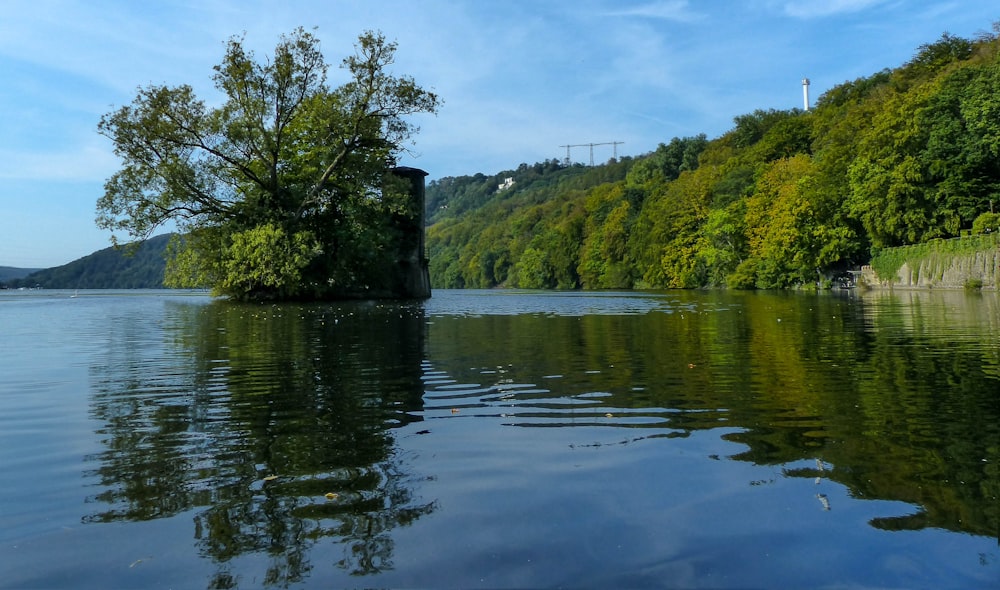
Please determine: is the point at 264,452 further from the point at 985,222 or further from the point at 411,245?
the point at 985,222

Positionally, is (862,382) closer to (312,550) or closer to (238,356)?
(312,550)

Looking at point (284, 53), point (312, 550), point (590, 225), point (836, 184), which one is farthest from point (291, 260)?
point (590, 225)

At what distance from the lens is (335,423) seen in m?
7.52

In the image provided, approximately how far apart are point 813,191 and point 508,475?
71.9m

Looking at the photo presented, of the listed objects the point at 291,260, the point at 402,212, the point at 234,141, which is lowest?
the point at 291,260

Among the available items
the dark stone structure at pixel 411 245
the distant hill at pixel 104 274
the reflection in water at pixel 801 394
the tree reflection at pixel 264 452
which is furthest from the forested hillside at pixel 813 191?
the distant hill at pixel 104 274

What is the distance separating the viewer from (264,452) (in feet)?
20.5

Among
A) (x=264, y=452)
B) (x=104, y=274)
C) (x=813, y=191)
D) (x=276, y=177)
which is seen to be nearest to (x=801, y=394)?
(x=264, y=452)

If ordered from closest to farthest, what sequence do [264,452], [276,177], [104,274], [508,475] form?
[508,475] < [264,452] < [276,177] < [104,274]

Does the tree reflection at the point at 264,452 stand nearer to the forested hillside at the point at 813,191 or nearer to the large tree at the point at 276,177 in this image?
the large tree at the point at 276,177

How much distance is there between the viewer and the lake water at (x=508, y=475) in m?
3.78

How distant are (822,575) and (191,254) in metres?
50.8

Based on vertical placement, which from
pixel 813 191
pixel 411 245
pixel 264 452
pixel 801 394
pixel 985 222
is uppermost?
pixel 813 191

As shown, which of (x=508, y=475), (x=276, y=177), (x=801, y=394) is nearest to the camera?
(x=508, y=475)
